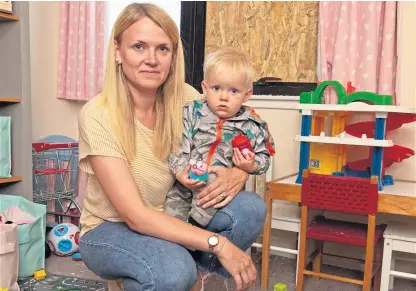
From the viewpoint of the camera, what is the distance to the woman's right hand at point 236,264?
3.84 ft

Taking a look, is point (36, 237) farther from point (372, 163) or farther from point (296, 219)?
point (372, 163)

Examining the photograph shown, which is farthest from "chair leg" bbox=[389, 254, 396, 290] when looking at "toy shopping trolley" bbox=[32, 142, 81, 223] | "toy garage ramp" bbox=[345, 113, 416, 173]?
"toy shopping trolley" bbox=[32, 142, 81, 223]

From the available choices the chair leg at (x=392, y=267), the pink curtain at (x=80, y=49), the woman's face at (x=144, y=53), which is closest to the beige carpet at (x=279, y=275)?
the chair leg at (x=392, y=267)

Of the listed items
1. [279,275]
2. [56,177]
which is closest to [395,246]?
[279,275]

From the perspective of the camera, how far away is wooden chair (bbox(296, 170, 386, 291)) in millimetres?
1763

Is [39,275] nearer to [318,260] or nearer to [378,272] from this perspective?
[318,260]

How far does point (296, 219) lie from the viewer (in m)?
2.05

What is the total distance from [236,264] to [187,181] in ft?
0.90

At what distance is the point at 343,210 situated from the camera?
5.93 feet

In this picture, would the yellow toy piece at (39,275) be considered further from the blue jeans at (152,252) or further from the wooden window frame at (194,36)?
the wooden window frame at (194,36)

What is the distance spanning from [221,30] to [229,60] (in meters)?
1.28

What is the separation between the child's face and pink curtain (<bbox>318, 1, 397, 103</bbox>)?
86 cm

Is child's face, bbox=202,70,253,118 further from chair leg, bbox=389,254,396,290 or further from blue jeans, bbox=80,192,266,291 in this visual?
chair leg, bbox=389,254,396,290

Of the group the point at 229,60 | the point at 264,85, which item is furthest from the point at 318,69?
A: the point at 229,60
